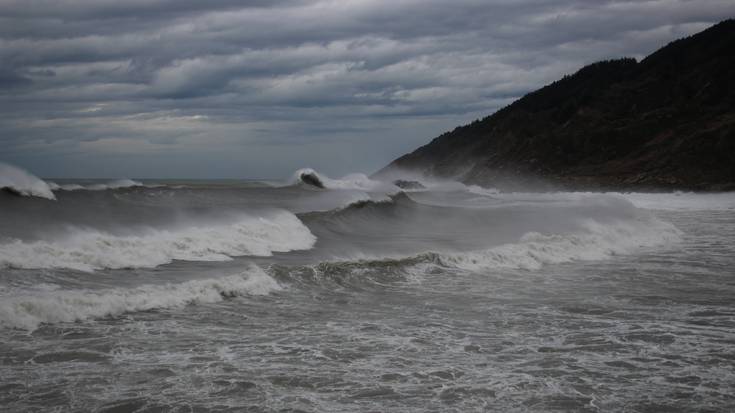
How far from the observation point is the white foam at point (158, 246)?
12.2m

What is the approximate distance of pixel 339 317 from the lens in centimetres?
965

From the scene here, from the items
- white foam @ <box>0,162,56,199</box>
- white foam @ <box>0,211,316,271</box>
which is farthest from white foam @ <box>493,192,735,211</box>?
white foam @ <box>0,162,56,199</box>

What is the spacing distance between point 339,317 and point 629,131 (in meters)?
61.7

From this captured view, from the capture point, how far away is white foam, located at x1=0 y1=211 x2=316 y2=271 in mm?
12234

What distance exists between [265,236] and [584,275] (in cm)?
802

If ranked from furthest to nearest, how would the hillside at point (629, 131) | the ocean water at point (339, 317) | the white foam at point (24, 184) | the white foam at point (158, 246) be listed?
the hillside at point (629, 131) < the white foam at point (24, 184) < the white foam at point (158, 246) < the ocean water at point (339, 317)

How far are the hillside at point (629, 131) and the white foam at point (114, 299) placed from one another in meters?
45.3

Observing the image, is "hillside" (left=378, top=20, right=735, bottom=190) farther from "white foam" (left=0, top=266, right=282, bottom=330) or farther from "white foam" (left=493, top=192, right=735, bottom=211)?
"white foam" (left=0, top=266, right=282, bottom=330)

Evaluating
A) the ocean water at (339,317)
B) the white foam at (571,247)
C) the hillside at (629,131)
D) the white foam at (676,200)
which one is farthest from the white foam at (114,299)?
the hillside at (629,131)

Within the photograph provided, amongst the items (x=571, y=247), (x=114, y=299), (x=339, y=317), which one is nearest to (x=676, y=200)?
(x=571, y=247)

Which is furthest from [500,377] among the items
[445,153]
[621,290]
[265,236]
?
[445,153]

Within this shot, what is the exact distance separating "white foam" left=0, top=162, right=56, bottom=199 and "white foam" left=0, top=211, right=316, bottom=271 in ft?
19.8

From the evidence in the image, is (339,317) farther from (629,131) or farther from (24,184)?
(629,131)

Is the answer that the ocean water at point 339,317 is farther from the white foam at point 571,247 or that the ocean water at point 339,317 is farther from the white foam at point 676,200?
the white foam at point 676,200
